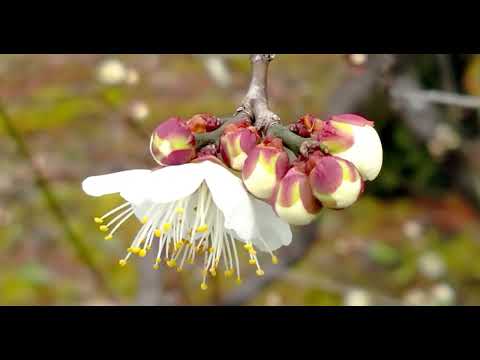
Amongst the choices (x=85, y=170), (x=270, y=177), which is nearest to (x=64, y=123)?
(x=85, y=170)

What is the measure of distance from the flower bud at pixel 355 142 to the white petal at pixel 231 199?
6.8 inches

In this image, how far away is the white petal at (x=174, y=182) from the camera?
3.69 ft

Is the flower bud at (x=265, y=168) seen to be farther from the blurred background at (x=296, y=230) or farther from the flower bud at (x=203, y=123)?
the blurred background at (x=296, y=230)

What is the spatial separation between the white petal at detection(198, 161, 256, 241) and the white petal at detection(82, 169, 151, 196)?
0.12 m

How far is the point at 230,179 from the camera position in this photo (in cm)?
116

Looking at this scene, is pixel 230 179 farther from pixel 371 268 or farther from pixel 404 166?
pixel 404 166

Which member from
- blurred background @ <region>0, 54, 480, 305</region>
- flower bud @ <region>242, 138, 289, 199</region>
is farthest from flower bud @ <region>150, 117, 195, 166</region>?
blurred background @ <region>0, 54, 480, 305</region>

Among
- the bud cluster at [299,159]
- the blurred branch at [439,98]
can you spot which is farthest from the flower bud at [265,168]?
the blurred branch at [439,98]

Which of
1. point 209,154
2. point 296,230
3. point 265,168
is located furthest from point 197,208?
point 296,230

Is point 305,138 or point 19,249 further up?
point 19,249

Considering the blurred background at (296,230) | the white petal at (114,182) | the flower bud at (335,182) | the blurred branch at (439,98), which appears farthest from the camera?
the blurred background at (296,230)

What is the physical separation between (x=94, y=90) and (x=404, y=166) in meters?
2.08

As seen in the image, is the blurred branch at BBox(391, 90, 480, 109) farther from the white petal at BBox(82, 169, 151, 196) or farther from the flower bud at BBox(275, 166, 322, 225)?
the white petal at BBox(82, 169, 151, 196)

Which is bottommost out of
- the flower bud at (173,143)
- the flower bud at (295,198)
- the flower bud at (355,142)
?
the flower bud at (295,198)
